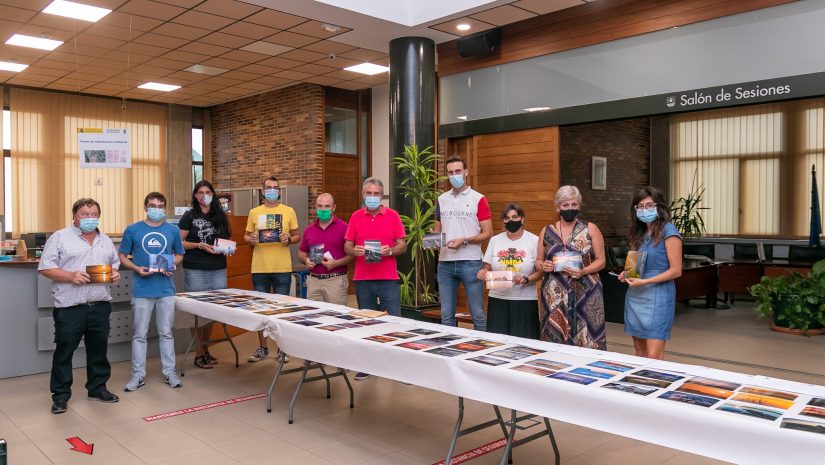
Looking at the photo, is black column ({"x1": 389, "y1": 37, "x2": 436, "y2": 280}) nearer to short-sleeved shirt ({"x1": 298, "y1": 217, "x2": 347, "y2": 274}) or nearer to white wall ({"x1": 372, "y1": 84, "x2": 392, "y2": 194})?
short-sleeved shirt ({"x1": 298, "y1": 217, "x2": 347, "y2": 274})

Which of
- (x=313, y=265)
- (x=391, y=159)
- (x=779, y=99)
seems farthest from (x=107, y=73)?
(x=779, y=99)

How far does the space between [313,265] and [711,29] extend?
4.26 m

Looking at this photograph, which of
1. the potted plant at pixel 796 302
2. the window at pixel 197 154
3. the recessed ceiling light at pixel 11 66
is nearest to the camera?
the potted plant at pixel 796 302

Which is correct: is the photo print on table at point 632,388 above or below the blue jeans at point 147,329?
above

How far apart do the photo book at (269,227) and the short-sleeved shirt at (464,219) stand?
1.49m

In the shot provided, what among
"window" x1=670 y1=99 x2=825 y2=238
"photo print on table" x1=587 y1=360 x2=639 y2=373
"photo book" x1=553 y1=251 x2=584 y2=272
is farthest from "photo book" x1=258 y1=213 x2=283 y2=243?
"window" x1=670 y1=99 x2=825 y2=238

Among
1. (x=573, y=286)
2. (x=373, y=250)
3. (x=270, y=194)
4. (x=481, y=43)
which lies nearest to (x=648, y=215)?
(x=573, y=286)

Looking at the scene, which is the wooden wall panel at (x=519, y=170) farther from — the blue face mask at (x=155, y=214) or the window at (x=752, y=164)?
the window at (x=752, y=164)

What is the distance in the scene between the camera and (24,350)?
5371 mm

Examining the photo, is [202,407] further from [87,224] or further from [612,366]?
[612,366]

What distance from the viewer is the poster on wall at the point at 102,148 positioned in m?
5.48

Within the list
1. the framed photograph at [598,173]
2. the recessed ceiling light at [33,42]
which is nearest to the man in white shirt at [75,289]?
the recessed ceiling light at [33,42]

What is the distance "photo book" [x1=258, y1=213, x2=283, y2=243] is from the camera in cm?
530

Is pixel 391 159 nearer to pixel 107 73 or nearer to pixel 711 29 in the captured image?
pixel 711 29
